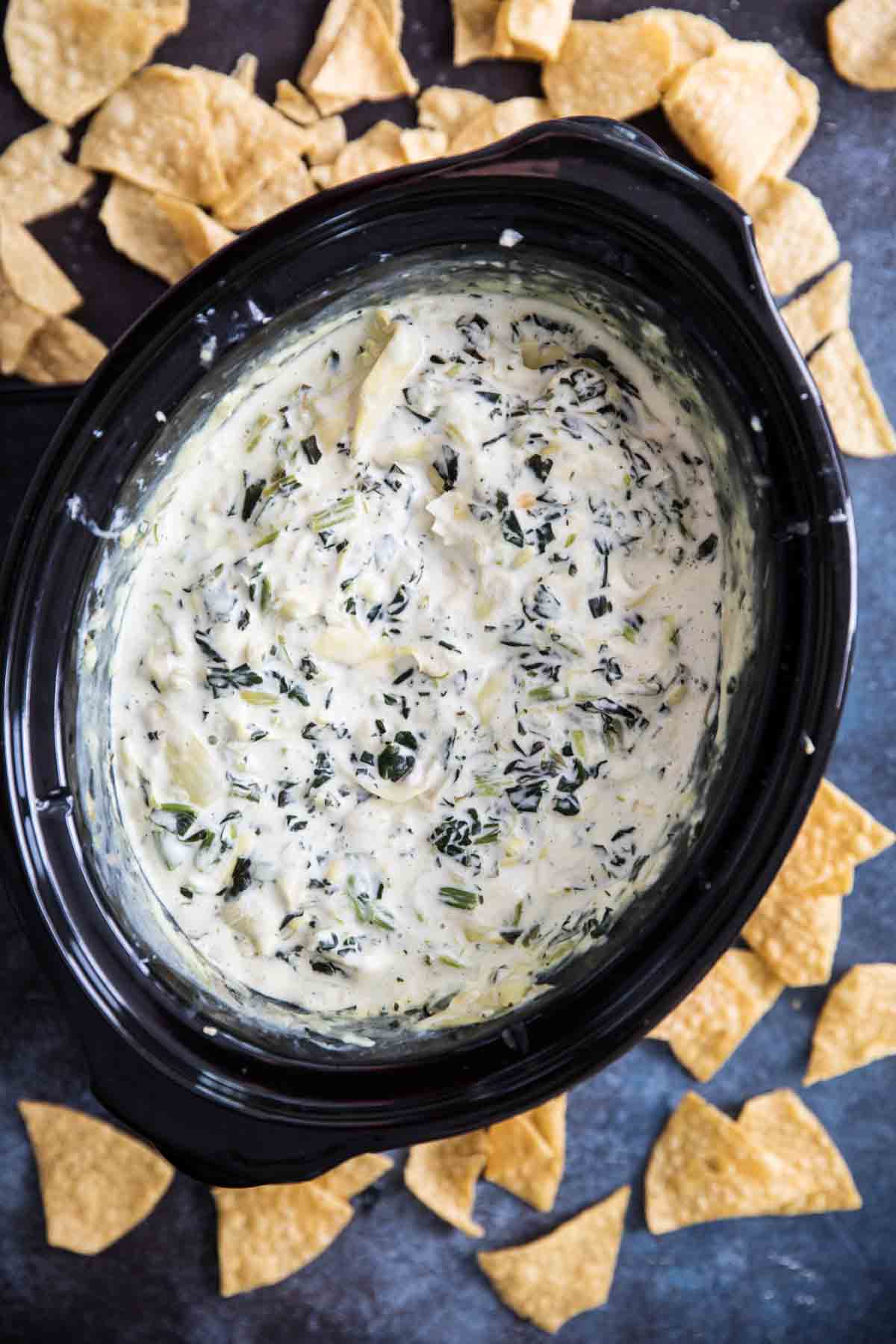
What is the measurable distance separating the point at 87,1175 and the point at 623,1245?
75 cm

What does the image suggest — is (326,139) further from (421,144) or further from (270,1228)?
(270,1228)

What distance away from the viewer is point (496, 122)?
4.98 feet

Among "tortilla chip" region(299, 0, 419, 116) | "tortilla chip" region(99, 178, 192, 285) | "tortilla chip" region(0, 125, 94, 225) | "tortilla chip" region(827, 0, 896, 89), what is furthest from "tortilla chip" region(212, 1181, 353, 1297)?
"tortilla chip" region(827, 0, 896, 89)

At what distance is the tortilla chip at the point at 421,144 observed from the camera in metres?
1.52

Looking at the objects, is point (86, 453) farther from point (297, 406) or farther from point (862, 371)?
point (862, 371)

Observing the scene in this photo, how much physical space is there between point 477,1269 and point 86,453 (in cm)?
122

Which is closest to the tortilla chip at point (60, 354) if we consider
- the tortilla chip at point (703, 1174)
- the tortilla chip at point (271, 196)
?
the tortilla chip at point (271, 196)

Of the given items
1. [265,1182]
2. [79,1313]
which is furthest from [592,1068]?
[79,1313]

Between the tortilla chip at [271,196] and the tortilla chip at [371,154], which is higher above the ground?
the tortilla chip at [371,154]

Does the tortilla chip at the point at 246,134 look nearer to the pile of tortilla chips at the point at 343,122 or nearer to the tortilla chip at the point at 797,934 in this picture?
the pile of tortilla chips at the point at 343,122

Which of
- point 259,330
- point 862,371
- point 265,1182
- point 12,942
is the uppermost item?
point 259,330

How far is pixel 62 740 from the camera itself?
1.28 meters

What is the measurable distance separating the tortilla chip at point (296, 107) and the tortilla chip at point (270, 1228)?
140 cm

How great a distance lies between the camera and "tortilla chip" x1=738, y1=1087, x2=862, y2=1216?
1659mm
